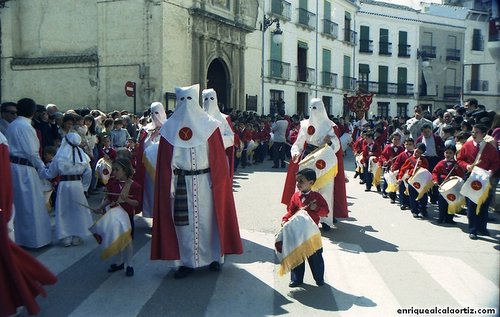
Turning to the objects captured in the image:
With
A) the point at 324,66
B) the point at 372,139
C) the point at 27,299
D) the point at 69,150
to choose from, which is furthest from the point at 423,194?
the point at 324,66

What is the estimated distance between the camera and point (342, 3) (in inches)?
1328

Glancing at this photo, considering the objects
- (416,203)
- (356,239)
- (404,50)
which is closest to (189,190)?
(356,239)

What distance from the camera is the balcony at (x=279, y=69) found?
26.5 m

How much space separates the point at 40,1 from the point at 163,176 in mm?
18472

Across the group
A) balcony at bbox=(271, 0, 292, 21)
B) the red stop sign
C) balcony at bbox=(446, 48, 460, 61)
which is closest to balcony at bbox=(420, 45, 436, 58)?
balcony at bbox=(446, 48, 460, 61)

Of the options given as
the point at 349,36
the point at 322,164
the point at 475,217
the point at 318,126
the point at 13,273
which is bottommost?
the point at 475,217

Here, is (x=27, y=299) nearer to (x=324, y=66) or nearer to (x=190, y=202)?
(x=190, y=202)

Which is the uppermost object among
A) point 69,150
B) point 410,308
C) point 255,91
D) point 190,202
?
point 255,91

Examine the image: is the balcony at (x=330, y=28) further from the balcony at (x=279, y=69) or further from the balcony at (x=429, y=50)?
the balcony at (x=429, y=50)

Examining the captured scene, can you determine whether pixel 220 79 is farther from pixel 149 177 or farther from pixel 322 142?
pixel 322 142

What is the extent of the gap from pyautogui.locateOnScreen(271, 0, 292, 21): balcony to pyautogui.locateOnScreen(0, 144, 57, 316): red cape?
23.8 meters

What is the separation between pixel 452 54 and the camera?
40031 millimetres

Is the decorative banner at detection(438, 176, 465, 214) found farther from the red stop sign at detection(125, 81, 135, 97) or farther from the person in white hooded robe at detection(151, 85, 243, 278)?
the red stop sign at detection(125, 81, 135, 97)

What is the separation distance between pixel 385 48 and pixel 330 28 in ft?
25.0
